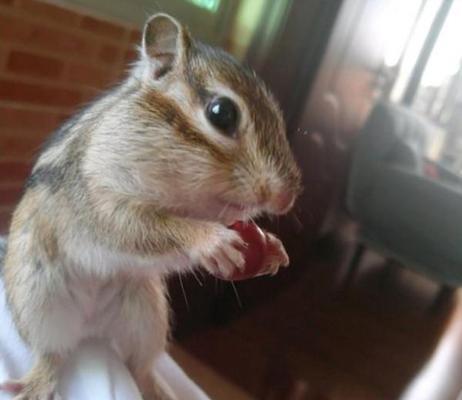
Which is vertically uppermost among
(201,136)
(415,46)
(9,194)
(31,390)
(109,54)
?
(415,46)

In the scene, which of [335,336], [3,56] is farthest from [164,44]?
[335,336]

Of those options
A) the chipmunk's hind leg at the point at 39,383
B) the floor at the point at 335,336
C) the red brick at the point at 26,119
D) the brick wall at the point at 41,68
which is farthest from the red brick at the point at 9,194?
the chipmunk's hind leg at the point at 39,383

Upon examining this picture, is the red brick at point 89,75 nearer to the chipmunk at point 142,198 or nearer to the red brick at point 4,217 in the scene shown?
the red brick at point 4,217

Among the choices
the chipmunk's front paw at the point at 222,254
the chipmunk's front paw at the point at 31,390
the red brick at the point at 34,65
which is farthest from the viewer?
the red brick at the point at 34,65

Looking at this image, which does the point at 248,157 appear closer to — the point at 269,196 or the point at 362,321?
the point at 269,196

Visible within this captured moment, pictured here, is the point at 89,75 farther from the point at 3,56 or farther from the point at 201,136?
the point at 201,136

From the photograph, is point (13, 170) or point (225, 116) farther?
point (13, 170)
